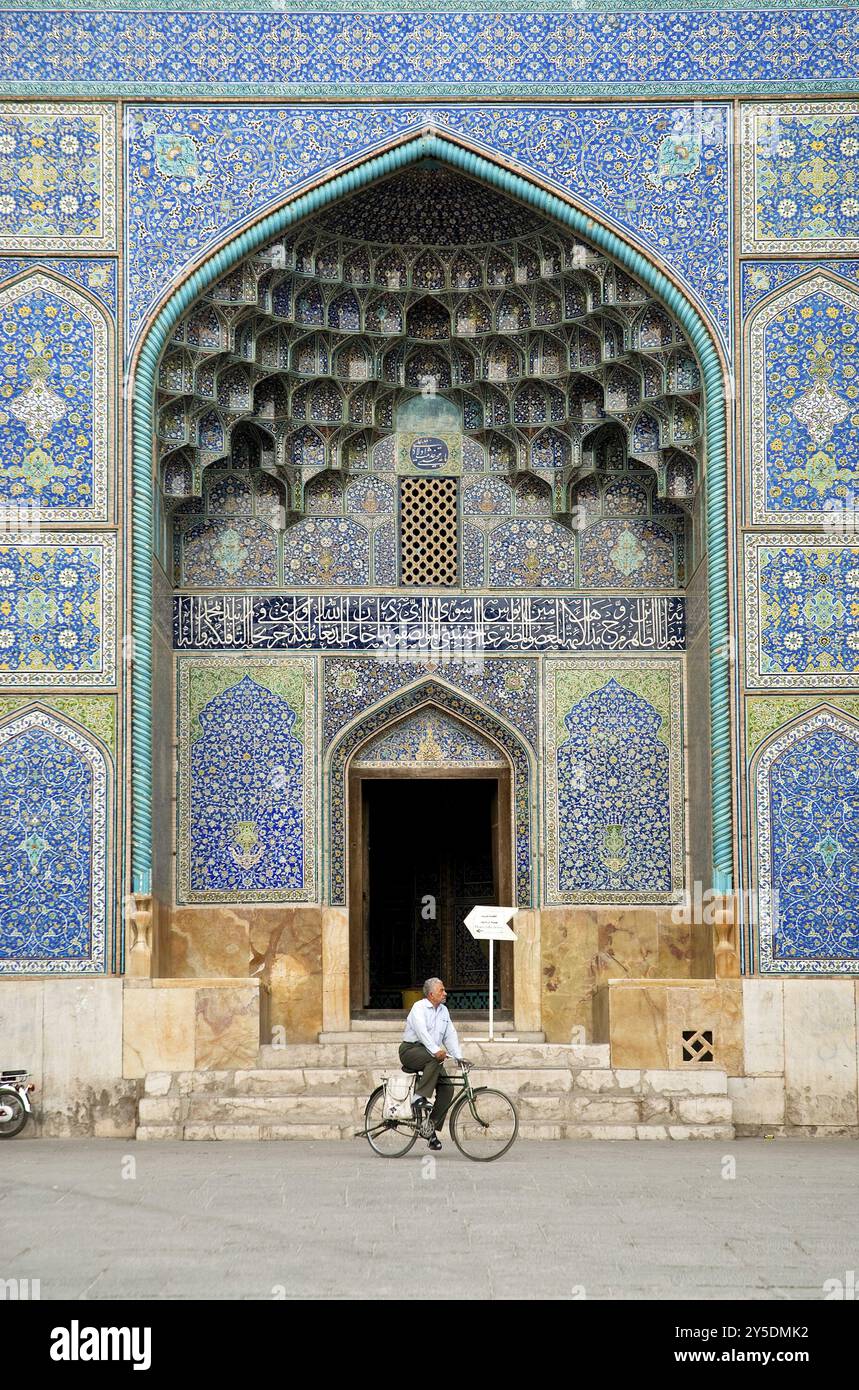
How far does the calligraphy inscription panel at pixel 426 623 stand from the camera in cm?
1249

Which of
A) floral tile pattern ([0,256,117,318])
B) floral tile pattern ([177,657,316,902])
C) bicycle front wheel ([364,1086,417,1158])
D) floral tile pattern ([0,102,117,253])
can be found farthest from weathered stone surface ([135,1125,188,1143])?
floral tile pattern ([0,102,117,253])

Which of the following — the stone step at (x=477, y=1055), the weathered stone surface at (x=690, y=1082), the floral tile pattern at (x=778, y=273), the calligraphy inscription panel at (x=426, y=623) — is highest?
the floral tile pattern at (x=778, y=273)

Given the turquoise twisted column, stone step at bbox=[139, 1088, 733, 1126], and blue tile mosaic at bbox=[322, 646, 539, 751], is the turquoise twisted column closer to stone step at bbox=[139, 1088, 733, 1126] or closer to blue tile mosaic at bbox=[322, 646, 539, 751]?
stone step at bbox=[139, 1088, 733, 1126]

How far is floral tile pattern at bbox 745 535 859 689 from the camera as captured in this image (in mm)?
Answer: 11094

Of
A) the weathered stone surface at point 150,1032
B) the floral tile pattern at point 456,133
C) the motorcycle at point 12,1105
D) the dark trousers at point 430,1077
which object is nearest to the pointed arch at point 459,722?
the weathered stone surface at point 150,1032

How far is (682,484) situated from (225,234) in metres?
3.58

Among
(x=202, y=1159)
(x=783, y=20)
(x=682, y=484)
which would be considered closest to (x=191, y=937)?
(x=202, y=1159)

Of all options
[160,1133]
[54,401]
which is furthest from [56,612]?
[160,1133]

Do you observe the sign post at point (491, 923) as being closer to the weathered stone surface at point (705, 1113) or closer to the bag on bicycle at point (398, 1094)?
the weathered stone surface at point (705, 1113)

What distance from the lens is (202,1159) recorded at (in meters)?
9.48

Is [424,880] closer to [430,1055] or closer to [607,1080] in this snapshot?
[607,1080]

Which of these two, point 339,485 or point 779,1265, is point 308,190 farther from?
point 779,1265

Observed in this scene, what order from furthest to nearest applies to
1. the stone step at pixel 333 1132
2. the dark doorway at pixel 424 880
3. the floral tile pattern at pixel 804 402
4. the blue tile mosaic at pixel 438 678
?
the dark doorway at pixel 424 880 → the blue tile mosaic at pixel 438 678 → the floral tile pattern at pixel 804 402 → the stone step at pixel 333 1132

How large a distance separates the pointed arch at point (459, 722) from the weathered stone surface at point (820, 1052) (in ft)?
7.35
